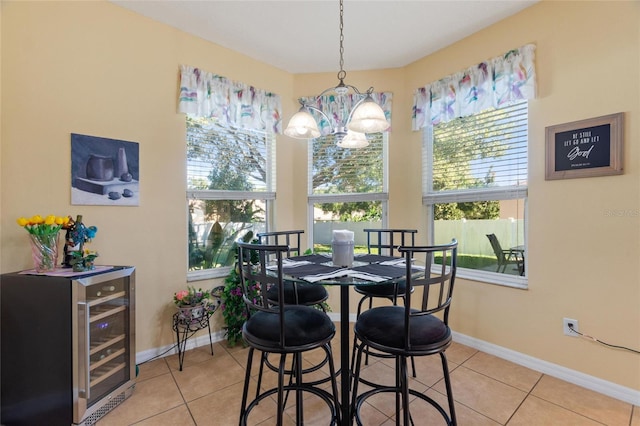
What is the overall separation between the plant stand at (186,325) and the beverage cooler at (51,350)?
59cm

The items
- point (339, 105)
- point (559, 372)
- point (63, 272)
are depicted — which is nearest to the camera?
point (63, 272)

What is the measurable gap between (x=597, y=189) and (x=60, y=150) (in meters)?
3.63

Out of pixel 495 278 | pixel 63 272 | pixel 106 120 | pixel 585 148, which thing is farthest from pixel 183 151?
pixel 585 148

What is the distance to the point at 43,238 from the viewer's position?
68.4 inches

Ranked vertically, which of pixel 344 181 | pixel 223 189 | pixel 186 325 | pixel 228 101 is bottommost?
pixel 186 325

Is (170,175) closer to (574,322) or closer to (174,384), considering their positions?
(174,384)

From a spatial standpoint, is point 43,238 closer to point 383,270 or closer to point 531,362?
point 383,270

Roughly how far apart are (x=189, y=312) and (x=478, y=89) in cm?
302

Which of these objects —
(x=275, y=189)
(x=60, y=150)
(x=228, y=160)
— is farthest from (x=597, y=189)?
(x=60, y=150)

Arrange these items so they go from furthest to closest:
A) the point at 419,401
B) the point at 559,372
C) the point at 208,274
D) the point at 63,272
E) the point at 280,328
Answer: the point at 208,274 < the point at 559,372 < the point at 419,401 < the point at 63,272 < the point at 280,328

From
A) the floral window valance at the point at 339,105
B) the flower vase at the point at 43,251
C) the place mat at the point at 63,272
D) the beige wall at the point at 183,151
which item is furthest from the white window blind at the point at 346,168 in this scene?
the flower vase at the point at 43,251

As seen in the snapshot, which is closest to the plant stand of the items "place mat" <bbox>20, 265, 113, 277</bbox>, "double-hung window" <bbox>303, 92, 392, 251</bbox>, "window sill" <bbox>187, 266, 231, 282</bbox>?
"window sill" <bbox>187, 266, 231, 282</bbox>

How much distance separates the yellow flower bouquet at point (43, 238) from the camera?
5.64 feet

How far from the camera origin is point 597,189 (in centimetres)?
194
